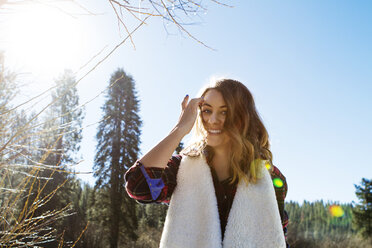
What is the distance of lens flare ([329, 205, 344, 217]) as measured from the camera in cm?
7975

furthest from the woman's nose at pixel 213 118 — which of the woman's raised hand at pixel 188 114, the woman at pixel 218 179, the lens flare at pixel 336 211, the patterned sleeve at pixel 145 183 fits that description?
the lens flare at pixel 336 211

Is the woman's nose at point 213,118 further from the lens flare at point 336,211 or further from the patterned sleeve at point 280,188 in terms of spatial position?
the lens flare at point 336,211

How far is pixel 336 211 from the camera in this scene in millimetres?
82875

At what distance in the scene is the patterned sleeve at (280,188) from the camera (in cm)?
198

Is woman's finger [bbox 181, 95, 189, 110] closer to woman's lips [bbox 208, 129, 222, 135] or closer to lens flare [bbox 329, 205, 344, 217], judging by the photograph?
woman's lips [bbox 208, 129, 222, 135]

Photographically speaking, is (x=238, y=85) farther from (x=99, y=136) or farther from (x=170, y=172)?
(x=99, y=136)

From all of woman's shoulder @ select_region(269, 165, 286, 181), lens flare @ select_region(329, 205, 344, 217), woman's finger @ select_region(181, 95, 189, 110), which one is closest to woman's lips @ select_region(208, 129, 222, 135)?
woman's finger @ select_region(181, 95, 189, 110)

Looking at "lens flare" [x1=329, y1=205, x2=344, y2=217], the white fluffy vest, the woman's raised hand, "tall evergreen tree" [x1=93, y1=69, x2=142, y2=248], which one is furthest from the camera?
"lens flare" [x1=329, y1=205, x2=344, y2=217]

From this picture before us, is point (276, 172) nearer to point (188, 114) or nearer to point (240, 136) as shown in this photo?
point (240, 136)

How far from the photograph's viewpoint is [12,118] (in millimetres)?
1228

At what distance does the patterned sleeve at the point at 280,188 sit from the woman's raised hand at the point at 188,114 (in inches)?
26.2

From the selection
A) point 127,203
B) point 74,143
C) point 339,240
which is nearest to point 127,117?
point 74,143

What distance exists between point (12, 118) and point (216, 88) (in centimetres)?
129

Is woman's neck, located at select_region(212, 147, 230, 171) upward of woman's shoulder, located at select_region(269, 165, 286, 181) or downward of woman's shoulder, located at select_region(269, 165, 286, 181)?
upward
